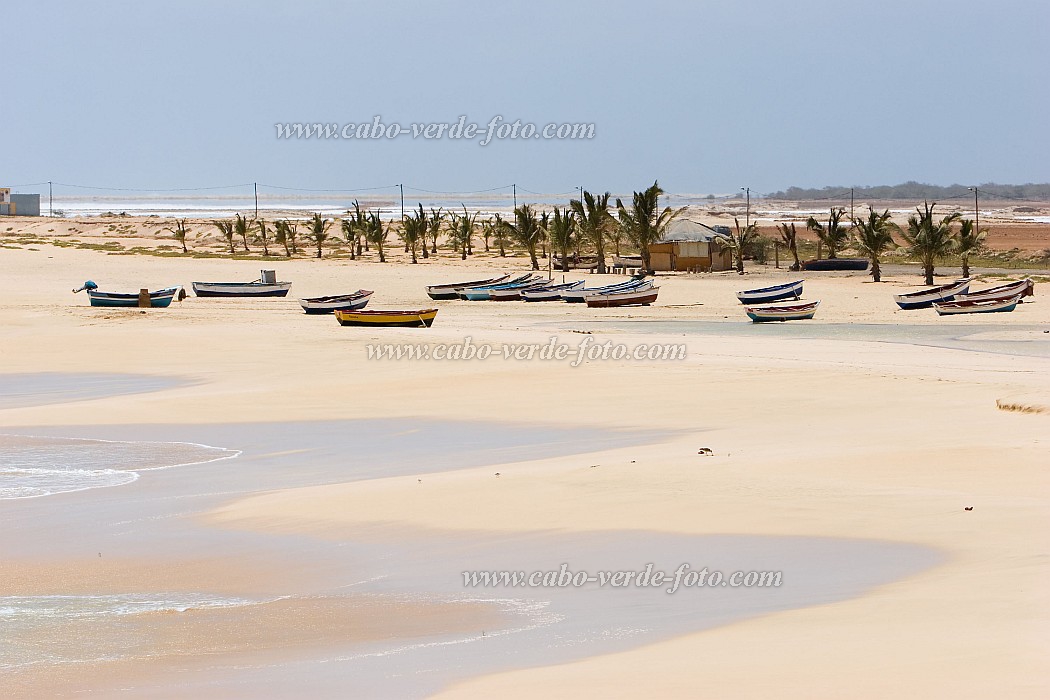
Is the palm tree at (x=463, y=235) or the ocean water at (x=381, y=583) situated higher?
the palm tree at (x=463, y=235)

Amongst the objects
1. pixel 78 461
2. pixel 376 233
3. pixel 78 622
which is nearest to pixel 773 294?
pixel 376 233

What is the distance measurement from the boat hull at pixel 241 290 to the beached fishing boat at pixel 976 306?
21668 mm

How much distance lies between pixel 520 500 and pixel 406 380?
32.2 ft

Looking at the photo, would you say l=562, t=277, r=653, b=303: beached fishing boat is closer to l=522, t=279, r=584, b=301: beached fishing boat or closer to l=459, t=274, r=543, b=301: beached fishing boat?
l=522, t=279, r=584, b=301: beached fishing boat

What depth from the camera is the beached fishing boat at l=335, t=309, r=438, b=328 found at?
3053 centimetres

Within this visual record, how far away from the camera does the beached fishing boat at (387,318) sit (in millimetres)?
30533

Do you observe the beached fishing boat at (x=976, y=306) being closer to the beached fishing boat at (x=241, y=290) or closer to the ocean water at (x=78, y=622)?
the beached fishing boat at (x=241, y=290)

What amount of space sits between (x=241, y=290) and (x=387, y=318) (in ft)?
41.6

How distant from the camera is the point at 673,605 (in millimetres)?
7734

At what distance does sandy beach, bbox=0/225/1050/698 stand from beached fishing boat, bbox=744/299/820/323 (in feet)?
35.6

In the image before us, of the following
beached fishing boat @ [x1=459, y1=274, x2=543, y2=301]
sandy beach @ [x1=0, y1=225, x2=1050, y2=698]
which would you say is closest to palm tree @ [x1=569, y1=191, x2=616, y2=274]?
beached fishing boat @ [x1=459, y1=274, x2=543, y2=301]

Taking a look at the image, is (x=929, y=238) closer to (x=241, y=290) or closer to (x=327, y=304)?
(x=327, y=304)

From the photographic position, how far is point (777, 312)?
3397 cm

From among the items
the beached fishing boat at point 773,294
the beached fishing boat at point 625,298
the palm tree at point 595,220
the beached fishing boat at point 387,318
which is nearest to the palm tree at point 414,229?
the palm tree at point 595,220
